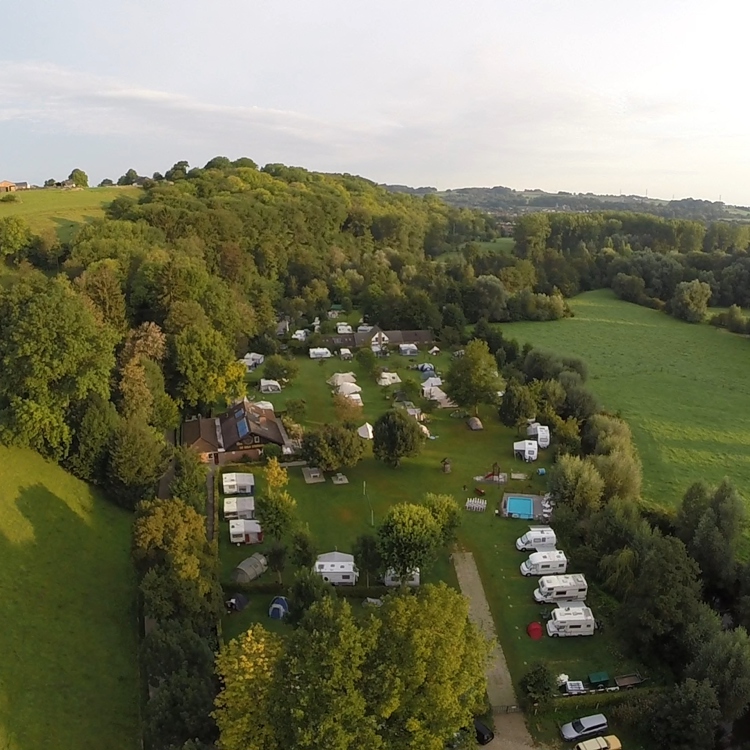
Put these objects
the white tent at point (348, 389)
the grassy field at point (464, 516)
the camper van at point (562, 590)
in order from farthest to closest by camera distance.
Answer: the white tent at point (348, 389), the camper van at point (562, 590), the grassy field at point (464, 516)

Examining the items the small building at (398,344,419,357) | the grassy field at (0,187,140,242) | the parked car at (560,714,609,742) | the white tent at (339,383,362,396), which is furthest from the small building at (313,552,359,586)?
the grassy field at (0,187,140,242)

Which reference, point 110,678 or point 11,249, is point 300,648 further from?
point 11,249

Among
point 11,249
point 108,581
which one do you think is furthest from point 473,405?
point 11,249

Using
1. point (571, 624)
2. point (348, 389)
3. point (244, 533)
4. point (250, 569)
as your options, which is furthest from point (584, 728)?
point (348, 389)

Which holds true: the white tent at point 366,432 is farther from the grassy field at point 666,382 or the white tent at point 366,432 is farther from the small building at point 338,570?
the grassy field at point 666,382

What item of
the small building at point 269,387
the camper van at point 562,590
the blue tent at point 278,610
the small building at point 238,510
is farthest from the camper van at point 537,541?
the small building at point 269,387
